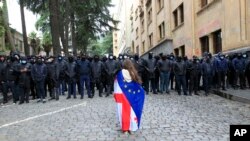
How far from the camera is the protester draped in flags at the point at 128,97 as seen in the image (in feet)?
28.5

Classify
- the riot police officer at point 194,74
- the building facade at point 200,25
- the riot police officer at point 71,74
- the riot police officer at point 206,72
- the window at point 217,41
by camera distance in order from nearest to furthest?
the riot police officer at point 71,74 → the riot police officer at point 206,72 → the riot police officer at point 194,74 → the building facade at point 200,25 → the window at point 217,41

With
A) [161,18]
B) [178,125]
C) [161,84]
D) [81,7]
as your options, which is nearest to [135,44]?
[161,18]

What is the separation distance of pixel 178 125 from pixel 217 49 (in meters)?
13.9

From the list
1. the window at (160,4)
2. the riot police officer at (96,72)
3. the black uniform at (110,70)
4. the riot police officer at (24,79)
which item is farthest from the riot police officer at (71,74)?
the window at (160,4)

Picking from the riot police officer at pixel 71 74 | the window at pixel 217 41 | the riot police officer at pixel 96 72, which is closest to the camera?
the riot police officer at pixel 71 74

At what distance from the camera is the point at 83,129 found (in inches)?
369

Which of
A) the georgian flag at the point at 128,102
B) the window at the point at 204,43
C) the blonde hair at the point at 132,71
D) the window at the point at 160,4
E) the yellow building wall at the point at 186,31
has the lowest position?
the georgian flag at the point at 128,102

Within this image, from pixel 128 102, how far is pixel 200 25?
17221mm

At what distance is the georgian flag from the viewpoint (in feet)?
28.5

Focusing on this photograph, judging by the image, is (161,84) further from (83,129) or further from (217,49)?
(83,129)

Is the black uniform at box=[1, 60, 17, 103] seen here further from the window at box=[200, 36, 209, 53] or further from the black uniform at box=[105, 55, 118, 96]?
the window at box=[200, 36, 209, 53]

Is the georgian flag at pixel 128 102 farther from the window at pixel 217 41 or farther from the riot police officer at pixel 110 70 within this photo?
the window at pixel 217 41

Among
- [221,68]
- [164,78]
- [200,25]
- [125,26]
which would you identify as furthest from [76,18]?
[125,26]

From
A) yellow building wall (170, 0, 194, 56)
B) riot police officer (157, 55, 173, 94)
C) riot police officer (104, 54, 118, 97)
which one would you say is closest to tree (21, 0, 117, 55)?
yellow building wall (170, 0, 194, 56)
